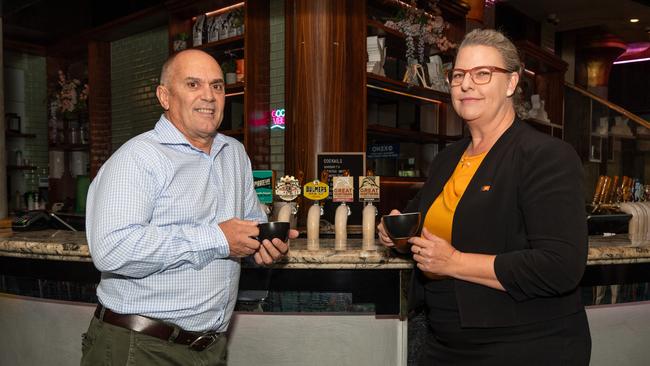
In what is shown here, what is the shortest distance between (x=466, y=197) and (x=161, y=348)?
37.0 inches

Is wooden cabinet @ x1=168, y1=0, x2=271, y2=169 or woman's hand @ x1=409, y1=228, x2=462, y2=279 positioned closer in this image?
woman's hand @ x1=409, y1=228, x2=462, y2=279

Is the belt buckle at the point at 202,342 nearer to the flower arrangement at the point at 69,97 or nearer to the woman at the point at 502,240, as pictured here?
the woman at the point at 502,240

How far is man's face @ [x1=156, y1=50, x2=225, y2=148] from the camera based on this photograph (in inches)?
Answer: 59.5

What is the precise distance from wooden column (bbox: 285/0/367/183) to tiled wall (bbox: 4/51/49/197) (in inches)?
219

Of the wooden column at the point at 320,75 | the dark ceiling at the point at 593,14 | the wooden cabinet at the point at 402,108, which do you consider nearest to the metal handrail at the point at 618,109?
the dark ceiling at the point at 593,14

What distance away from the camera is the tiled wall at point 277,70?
207 inches

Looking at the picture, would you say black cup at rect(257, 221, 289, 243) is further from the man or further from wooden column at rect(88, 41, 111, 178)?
wooden column at rect(88, 41, 111, 178)

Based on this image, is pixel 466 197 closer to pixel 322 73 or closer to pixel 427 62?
pixel 322 73

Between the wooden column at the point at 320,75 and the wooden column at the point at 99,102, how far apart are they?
13.1ft

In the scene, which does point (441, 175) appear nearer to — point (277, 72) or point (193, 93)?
point (193, 93)

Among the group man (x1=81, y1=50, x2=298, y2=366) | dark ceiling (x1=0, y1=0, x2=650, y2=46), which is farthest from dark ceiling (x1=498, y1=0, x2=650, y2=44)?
man (x1=81, y1=50, x2=298, y2=366)

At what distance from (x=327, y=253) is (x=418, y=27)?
411 cm

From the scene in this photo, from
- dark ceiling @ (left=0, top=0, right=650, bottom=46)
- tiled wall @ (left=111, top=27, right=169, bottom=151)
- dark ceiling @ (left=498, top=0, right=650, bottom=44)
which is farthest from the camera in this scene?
dark ceiling @ (left=498, top=0, right=650, bottom=44)

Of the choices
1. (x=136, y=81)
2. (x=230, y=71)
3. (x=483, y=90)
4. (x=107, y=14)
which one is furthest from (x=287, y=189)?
(x=107, y=14)
